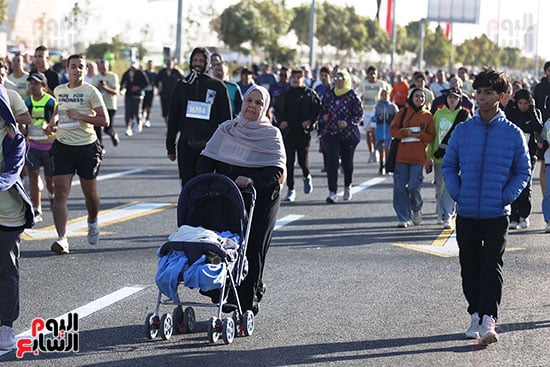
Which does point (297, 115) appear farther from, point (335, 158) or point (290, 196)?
point (290, 196)

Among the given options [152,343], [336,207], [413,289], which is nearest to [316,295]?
[413,289]

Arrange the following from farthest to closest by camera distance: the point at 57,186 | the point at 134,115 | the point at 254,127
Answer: the point at 134,115
the point at 57,186
the point at 254,127

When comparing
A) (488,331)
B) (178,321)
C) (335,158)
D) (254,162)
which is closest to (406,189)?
(335,158)

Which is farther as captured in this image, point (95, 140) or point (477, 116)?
point (95, 140)

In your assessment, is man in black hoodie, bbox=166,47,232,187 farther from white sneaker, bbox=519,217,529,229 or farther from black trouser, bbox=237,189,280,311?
white sneaker, bbox=519,217,529,229

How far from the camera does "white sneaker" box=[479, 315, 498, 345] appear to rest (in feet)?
26.5

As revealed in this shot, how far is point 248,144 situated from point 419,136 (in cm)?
628

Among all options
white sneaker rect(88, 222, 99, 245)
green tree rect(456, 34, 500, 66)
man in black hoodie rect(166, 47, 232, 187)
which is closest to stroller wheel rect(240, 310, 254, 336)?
man in black hoodie rect(166, 47, 232, 187)

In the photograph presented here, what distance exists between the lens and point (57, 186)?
38.4 ft

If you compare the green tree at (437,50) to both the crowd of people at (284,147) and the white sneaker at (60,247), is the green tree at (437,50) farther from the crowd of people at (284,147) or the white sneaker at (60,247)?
the white sneaker at (60,247)

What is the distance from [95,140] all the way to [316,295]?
10.9 ft

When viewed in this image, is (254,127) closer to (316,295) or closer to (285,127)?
(316,295)

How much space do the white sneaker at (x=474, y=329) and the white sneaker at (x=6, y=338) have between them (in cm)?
316

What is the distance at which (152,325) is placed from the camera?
794cm
